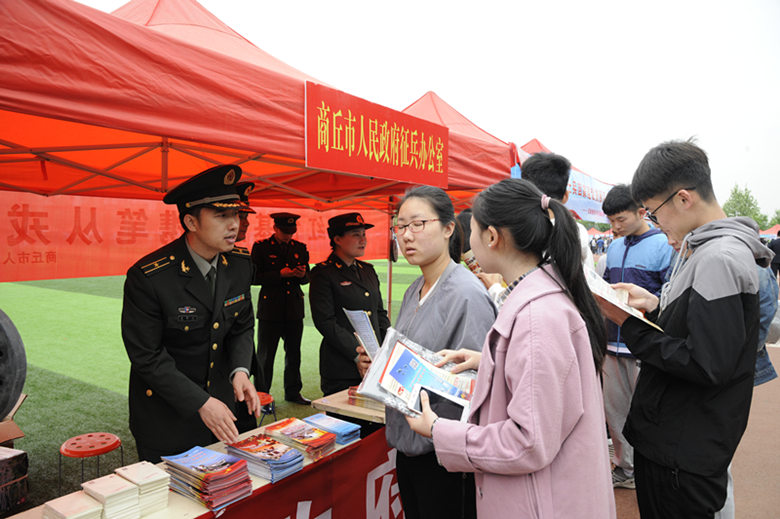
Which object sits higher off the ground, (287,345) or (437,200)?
(437,200)

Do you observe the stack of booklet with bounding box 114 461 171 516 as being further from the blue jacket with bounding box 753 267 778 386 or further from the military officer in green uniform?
the blue jacket with bounding box 753 267 778 386

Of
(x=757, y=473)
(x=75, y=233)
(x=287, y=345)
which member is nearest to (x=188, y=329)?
(x=287, y=345)

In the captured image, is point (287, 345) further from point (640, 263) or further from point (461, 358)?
point (461, 358)

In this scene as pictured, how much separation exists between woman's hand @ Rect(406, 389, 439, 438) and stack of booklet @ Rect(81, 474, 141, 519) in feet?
3.38

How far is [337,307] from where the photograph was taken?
368cm

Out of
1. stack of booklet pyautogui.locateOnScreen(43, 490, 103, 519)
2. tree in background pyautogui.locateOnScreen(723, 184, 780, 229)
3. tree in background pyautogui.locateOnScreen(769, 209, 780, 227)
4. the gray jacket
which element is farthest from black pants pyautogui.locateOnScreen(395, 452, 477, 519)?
tree in background pyautogui.locateOnScreen(769, 209, 780, 227)

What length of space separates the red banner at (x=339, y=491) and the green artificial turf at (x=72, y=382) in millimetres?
2317

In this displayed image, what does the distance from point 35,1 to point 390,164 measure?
1755 millimetres

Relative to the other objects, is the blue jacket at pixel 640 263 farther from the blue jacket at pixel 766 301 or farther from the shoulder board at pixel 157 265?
the shoulder board at pixel 157 265

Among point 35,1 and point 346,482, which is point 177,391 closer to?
point 346,482

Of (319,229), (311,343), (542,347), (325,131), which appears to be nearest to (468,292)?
(542,347)

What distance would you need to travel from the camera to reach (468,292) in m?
1.75

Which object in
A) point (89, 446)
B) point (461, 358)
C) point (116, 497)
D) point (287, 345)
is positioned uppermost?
point (461, 358)

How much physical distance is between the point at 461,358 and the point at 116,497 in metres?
1.27
